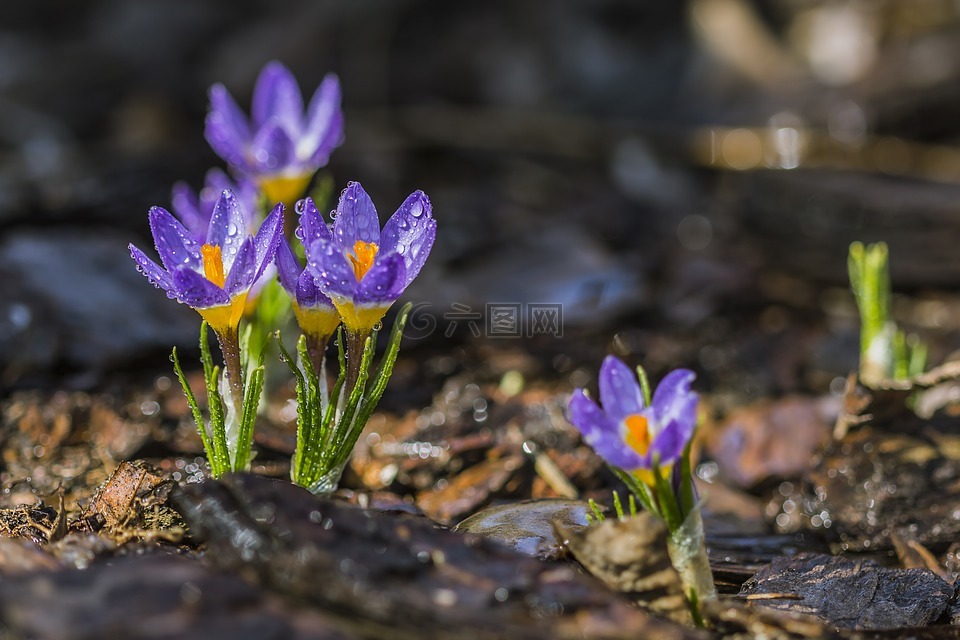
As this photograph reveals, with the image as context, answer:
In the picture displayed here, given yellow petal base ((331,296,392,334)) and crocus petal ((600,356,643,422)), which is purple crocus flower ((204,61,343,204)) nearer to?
yellow petal base ((331,296,392,334))

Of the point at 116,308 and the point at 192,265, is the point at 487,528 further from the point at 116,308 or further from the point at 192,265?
the point at 116,308

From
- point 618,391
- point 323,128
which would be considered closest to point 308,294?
point 618,391

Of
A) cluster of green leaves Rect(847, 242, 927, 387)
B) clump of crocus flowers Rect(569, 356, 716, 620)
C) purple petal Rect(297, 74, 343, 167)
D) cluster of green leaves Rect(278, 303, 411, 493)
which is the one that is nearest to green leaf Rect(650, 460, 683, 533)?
clump of crocus flowers Rect(569, 356, 716, 620)

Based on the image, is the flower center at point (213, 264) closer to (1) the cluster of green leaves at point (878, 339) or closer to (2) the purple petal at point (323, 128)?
(2) the purple petal at point (323, 128)

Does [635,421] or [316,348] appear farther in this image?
[316,348]

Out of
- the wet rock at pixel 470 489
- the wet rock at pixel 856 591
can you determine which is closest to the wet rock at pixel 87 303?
the wet rock at pixel 470 489

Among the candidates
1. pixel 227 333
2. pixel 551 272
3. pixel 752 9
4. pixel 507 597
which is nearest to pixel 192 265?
pixel 227 333

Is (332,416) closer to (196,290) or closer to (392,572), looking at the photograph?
(196,290)
